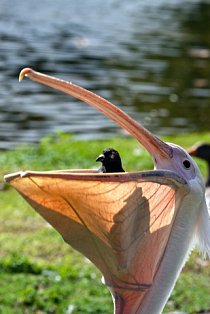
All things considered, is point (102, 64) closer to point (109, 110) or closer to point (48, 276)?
point (48, 276)

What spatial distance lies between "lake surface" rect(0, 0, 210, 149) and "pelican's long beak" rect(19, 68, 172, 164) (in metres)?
9.25

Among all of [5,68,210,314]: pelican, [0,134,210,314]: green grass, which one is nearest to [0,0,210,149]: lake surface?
[0,134,210,314]: green grass

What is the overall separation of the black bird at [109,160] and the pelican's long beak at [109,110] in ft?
0.40

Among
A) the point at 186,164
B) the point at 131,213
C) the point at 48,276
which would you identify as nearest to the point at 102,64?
the point at 48,276

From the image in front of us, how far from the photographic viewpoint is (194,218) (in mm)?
3275

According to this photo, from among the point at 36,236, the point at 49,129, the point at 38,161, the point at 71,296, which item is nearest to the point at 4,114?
the point at 49,129

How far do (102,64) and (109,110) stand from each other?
15.2 metres

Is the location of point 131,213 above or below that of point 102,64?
above

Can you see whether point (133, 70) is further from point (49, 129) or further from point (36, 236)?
point (36, 236)

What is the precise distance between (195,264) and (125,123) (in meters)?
4.35

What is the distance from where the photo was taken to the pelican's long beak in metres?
2.86

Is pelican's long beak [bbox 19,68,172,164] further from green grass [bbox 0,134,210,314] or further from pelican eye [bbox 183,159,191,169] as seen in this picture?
green grass [bbox 0,134,210,314]

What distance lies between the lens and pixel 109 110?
118 inches

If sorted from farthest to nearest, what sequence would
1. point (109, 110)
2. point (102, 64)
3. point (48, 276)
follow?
1. point (102, 64)
2. point (48, 276)
3. point (109, 110)
